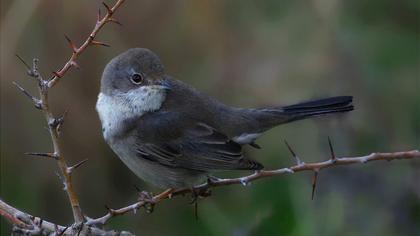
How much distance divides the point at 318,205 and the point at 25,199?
117 inches

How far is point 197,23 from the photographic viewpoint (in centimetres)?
775

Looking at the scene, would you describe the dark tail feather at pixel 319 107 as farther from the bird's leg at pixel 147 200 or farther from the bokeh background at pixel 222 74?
the bird's leg at pixel 147 200

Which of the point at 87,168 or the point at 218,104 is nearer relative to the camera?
the point at 218,104

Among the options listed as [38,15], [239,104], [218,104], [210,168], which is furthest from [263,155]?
[38,15]

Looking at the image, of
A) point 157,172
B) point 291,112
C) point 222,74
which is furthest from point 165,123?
point 222,74

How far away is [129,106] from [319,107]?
4.27ft

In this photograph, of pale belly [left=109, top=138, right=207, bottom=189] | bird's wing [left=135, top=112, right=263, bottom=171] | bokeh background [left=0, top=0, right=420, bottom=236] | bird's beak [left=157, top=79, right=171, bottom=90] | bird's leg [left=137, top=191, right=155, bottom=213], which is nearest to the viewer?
bird's leg [left=137, top=191, right=155, bottom=213]

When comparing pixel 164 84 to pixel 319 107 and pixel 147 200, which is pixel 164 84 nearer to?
pixel 319 107

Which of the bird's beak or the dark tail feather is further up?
the bird's beak

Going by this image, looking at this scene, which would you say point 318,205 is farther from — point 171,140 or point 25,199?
point 25,199

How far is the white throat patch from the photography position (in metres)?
5.10

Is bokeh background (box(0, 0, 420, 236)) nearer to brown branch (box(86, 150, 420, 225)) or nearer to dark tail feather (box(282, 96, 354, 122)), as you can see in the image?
dark tail feather (box(282, 96, 354, 122))

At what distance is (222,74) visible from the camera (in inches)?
304

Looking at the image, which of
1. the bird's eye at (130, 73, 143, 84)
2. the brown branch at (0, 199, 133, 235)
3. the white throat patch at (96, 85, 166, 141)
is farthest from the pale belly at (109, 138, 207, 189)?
the brown branch at (0, 199, 133, 235)
